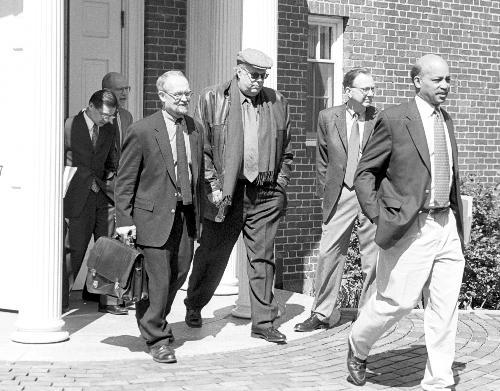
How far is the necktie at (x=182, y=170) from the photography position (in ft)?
24.4

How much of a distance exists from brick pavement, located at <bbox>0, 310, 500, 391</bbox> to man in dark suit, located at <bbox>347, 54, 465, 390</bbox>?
60cm

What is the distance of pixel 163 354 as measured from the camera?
286 inches

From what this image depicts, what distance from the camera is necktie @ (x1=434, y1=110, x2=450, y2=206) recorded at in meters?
6.50

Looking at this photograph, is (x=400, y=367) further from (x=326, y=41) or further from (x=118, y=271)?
(x=326, y=41)

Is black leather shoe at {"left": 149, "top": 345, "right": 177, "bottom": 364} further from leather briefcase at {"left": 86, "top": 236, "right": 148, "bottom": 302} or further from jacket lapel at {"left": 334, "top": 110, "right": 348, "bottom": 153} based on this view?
jacket lapel at {"left": 334, "top": 110, "right": 348, "bottom": 153}

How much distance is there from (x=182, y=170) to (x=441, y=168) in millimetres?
1977

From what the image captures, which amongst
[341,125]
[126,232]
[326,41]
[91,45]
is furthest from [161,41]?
[126,232]

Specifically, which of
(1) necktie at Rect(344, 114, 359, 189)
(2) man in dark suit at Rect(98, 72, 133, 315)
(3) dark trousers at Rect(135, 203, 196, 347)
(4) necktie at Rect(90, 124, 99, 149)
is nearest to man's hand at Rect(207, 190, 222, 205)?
(3) dark trousers at Rect(135, 203, 196, 347)

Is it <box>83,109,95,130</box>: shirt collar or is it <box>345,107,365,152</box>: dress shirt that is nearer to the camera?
<box>345,107,365,152</box>: dress shirt

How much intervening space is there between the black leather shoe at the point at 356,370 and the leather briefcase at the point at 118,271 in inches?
61.6

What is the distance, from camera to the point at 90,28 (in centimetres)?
1059

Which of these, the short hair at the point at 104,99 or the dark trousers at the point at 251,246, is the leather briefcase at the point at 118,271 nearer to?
the dark trousers at the point at 251,246

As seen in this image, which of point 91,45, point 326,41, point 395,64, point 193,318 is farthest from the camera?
point 395,64

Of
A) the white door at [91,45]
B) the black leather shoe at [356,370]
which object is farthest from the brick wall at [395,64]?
the black leather shoe at [356,370]
